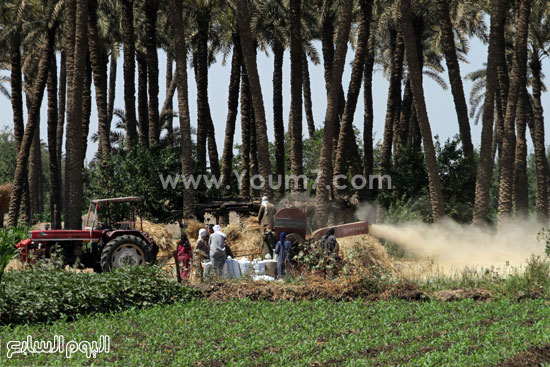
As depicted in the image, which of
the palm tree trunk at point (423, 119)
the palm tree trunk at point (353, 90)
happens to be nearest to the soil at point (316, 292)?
the palm tree trunk at point (423, 119)

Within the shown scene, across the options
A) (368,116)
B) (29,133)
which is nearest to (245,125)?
(368,116)

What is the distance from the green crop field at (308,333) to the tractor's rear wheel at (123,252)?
506 cm

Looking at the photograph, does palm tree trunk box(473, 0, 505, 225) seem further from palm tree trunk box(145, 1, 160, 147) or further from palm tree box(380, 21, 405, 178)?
palm tree trunk box(145, 1, 160, 147)

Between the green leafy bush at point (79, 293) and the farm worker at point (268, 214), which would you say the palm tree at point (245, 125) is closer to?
the farm worker at point (268, 214)

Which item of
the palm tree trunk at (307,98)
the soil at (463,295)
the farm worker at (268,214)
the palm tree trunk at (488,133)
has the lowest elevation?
the soil at (463,295)

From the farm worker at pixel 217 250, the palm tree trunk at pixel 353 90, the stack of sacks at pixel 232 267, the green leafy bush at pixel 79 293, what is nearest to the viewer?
the green leafy bush at pixel 79 293

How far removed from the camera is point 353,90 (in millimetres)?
31344

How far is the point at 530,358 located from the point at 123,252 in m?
11.7

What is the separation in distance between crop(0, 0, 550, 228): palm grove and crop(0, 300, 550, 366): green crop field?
1356 cm

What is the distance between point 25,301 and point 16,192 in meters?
25.0

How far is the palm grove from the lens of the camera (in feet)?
88.3

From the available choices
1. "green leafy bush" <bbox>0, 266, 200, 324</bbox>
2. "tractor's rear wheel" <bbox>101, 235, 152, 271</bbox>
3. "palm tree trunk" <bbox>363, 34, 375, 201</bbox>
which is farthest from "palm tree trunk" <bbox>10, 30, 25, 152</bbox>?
"green leafy bush" <bbox>0, 266, 200, 324</bbox>

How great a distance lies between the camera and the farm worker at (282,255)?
17688mm

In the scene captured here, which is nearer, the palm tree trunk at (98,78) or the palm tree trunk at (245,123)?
the palm tree trunk at (98,78)
